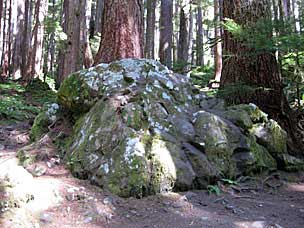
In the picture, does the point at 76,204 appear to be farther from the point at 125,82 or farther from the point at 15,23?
the point at 15,23

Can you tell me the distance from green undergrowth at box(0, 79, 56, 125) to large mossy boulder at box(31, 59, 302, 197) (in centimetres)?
393

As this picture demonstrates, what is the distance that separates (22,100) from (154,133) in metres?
8.74

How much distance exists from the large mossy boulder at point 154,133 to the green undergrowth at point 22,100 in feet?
12.9

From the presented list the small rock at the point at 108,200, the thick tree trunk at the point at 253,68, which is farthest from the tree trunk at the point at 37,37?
the small rock at the point at 108,200

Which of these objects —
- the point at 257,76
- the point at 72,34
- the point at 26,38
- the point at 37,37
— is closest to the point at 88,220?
the point at 257,76

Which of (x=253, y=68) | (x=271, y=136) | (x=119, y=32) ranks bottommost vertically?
(x=271, y=136)

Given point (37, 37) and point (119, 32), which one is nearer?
point (119, 32)

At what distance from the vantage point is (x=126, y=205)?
14.2 ft

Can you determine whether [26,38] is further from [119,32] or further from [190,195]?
[190,195]

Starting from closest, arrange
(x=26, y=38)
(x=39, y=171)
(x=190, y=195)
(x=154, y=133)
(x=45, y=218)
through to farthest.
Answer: (x=45, y=218)
(x=190, y=195)
(x=39, y=171)
(x=154, y=133)
(x=26, y=38)

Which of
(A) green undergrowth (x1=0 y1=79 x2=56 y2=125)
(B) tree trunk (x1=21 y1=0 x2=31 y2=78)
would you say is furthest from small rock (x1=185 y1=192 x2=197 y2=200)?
(B) tree trunk (x1=21 y1=0 x2=31 y2=78)

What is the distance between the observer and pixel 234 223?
3.95 m

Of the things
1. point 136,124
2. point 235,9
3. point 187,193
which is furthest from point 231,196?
point 235,9

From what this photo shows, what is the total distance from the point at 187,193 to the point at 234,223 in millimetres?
913
